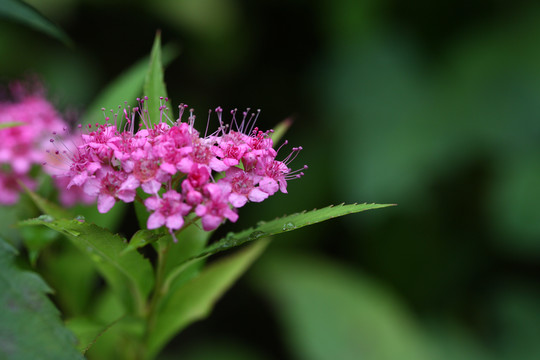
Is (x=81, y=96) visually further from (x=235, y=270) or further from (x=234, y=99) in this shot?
(x=235, y=270)

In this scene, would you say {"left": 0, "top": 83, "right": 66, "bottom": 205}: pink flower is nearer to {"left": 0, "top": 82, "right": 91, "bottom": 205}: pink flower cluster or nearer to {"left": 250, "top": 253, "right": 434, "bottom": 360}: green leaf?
{"left": 0, "top": 82, "right": 91, "bottom": 205}: pink flower cluster

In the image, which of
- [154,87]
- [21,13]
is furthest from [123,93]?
[21,13]

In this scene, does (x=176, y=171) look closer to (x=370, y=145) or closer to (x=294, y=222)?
(x=294, y=222)

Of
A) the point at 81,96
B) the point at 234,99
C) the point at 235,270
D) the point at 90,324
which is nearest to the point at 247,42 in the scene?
the point at 234,99

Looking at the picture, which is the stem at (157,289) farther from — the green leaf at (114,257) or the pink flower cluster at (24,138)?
the pink flower cluster at (24,138)

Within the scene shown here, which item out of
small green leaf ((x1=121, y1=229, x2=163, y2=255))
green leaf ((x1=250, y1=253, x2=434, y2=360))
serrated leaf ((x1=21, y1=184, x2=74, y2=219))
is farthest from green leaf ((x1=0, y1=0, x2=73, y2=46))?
green leaf ((x1=250, y1=253, x2=434, y2=360))
